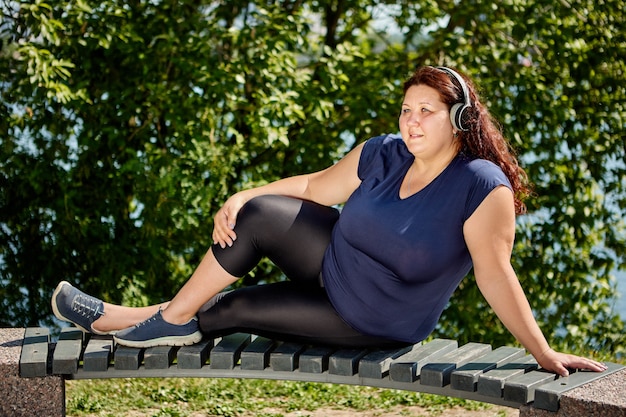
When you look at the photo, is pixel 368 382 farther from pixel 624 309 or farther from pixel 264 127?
pixel 624 309

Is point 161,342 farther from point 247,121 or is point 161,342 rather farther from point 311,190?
point 247,121

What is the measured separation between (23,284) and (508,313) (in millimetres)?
3928

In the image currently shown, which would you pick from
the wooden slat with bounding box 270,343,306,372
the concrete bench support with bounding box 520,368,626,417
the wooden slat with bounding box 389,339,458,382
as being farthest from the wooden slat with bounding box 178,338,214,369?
the concrete bench support with bounding box 520,368,626,417

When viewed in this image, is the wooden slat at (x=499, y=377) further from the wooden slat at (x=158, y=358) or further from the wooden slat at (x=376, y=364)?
the wooden slat at (x=158, y=358)

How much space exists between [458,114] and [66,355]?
1508 mm

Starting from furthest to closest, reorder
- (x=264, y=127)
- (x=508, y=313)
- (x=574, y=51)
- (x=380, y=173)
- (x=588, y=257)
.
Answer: (x=588, y=257) → (x=574, y=51) → (x=264, y=127) → (x=380, y=173) → (x=508, y=313)

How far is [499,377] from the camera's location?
118 inches

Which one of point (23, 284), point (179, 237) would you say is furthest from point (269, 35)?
point (23, 284)

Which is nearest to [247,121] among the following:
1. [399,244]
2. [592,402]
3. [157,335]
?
[157,335]

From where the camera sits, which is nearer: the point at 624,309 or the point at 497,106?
the point at 497,106

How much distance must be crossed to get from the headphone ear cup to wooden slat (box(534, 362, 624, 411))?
83 centimetres

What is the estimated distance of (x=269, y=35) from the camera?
550 centimetres

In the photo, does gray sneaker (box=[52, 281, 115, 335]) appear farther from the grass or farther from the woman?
the grass

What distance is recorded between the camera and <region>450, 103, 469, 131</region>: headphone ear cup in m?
3.10
